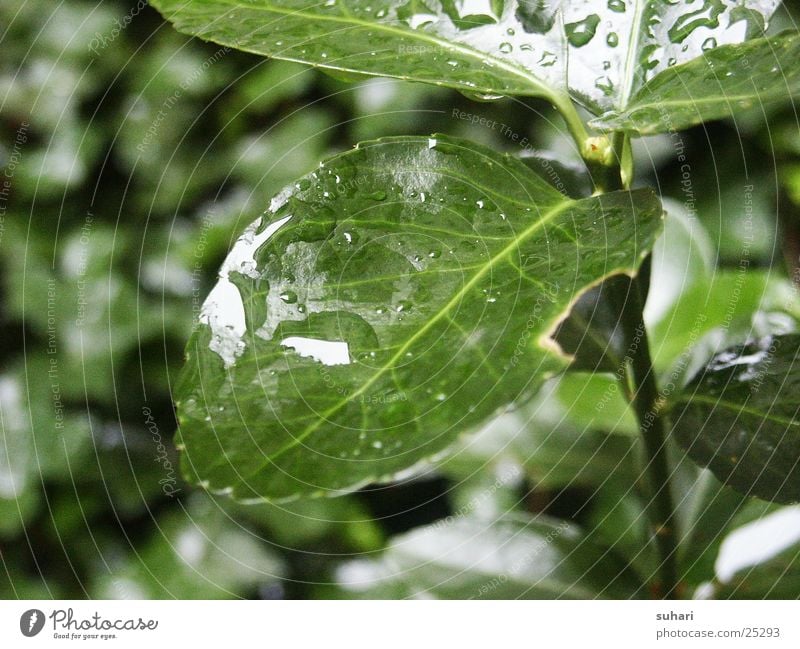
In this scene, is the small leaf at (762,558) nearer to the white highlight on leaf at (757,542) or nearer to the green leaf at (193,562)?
the white highlight on leaf at (757,542)

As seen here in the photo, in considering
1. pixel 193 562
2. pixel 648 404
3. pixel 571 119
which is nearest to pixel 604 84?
pixel 571 119

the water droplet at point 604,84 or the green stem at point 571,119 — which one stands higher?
the water droplet at point 604,84

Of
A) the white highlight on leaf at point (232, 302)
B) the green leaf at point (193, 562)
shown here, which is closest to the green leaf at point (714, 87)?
the white highlight on leaf at point (232, 302)

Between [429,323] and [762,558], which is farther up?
[429,323]

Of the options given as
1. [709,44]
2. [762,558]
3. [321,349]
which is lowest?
[762,558]

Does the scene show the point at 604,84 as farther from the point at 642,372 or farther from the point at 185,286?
the point at 185,286

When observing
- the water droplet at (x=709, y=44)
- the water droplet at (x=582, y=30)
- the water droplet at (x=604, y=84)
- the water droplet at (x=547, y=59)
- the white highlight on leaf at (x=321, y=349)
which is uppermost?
the water droplet at (x=582, y=30)

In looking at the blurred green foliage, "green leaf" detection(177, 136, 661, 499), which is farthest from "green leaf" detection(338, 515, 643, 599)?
"green leaf" detection(177, 136, 661, 499)
